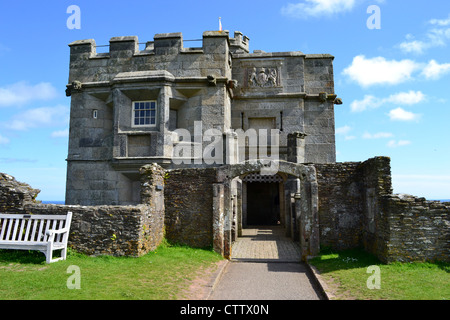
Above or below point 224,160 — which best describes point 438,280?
below

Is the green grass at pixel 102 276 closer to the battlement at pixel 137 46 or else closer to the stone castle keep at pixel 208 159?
the stone castle keep at pixel 208 159

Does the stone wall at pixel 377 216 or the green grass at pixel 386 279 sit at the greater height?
the stone wall at pixel 377 216

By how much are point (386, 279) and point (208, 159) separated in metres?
8.72

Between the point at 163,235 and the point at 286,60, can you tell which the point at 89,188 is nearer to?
the point at 163,235

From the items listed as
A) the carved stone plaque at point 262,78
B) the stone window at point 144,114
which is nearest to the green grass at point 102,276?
the stone window at point 144,114

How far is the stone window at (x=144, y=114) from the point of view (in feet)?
48.8

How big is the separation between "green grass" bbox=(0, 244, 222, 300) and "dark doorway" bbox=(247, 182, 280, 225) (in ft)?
53.1

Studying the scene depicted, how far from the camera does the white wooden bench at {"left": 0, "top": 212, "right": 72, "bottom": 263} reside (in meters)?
8.13

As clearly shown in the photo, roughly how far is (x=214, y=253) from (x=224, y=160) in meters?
4.89

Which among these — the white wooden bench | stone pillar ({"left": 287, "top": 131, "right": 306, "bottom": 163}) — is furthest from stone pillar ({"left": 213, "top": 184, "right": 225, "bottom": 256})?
stone pillar ({"left": 287, "top": 131, "right": 306, "bottom": 163})

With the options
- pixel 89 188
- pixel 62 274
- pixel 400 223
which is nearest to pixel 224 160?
pixel 89 188

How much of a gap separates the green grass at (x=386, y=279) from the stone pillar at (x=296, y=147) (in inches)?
255

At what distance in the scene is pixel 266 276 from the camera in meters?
8.68
